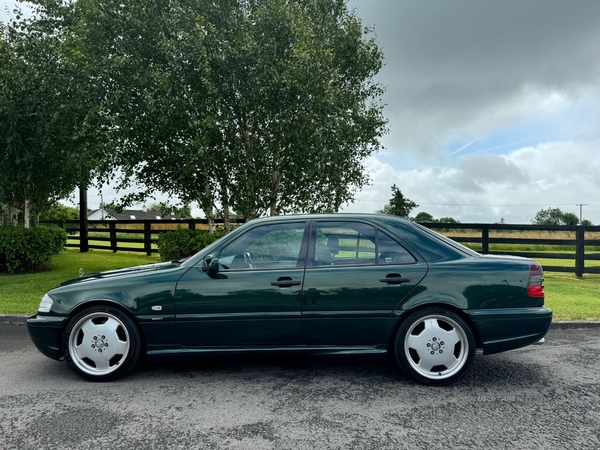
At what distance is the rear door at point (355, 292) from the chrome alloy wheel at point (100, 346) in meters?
1.70

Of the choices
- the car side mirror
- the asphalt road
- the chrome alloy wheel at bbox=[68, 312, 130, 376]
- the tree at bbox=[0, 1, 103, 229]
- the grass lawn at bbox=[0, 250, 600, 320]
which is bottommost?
the asphalt road

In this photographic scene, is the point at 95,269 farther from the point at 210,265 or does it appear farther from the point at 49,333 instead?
the point at 210,265

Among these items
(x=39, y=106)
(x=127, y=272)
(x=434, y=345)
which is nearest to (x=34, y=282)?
(x=39, y=106)

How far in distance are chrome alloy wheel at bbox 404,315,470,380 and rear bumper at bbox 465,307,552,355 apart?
0.57ft

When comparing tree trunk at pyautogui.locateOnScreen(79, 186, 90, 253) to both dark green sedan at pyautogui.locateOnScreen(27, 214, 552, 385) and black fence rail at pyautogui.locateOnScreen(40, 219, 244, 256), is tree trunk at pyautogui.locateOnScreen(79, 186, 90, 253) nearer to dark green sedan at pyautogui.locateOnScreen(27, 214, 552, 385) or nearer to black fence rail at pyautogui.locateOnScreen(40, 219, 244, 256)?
black fence rail at pyautogui.locateOnScreen(40, 219, 244, 256)

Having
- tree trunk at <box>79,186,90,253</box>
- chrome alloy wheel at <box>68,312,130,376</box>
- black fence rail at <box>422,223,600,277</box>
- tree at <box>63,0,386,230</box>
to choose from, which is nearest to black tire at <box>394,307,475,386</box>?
chrome alloy wheel at <box>68,312,130,376</box>

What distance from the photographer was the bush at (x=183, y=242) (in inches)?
442

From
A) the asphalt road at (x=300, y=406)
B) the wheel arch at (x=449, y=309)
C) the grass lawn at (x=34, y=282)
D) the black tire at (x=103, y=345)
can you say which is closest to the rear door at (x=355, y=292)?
the wheel arch at (x=449, y=309)

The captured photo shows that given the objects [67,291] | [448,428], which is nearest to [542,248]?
[448,428]

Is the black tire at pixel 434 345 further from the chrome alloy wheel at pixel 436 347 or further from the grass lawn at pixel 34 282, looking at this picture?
the grass lawn at pixel 34 282

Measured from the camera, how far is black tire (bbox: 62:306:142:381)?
13.5 feet

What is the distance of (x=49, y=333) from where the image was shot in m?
4.21

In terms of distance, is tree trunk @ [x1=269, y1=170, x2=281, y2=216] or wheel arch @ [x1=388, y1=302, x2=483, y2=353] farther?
tree trunk @ [x1=269, y1=170, x2=281, y2=216]

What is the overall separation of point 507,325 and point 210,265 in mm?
2691
